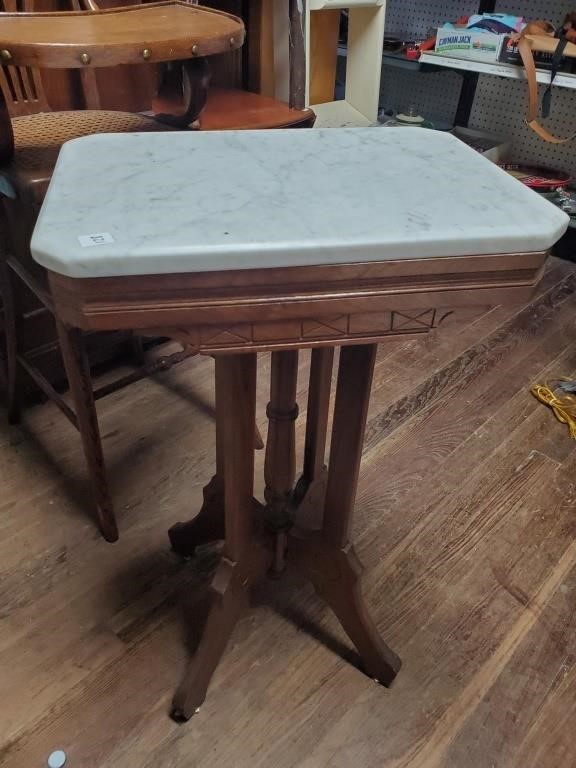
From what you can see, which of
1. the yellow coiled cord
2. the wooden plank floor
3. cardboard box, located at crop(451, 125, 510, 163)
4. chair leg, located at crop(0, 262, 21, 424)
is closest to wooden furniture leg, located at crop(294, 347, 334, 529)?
the wooden plank floor

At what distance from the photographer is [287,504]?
3.21ft

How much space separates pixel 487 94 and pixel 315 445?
7.33ft

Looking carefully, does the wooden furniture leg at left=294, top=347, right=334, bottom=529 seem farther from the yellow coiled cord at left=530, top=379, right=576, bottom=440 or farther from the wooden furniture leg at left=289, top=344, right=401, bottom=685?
the yellow coiled cord at left=530, top=379, right=576, bottom=440

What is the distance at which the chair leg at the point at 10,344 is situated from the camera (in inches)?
51.6

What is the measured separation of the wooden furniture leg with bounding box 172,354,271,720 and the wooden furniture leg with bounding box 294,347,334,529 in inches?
3.4

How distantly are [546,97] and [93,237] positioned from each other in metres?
2.00

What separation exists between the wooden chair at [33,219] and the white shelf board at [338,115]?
78 cm

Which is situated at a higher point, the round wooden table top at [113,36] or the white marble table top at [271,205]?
the round wooden table top at [113,36]

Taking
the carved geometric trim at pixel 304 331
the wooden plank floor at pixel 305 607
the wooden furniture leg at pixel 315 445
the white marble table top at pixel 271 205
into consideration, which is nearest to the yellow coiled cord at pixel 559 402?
the wooden plank floor at pixel 305 607

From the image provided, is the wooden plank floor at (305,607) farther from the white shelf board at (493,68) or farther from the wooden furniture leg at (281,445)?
the white shelf board at (493,68)

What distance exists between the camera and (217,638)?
993 mm

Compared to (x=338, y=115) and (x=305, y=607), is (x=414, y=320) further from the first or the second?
(x=338, y=115)

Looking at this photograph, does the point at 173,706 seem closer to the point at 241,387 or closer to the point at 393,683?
the point at 393,683

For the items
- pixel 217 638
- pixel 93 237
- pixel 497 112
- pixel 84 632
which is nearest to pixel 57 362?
pixel 84 632
